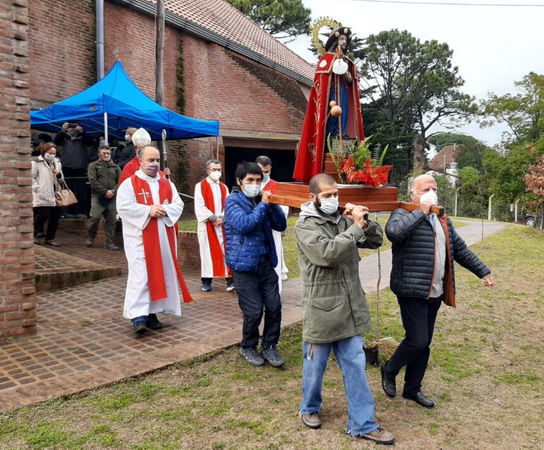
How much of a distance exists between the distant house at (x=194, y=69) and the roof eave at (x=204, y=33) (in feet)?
0.10

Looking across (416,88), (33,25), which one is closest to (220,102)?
(33,25)

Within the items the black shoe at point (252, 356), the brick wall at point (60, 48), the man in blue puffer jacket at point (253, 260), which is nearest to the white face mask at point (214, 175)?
the man in blue puffer jacket at point (253, 260)

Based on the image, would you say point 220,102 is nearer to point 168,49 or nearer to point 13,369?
point 168,49

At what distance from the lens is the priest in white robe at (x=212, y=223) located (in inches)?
289

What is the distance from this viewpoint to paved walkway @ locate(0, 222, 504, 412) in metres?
3.96

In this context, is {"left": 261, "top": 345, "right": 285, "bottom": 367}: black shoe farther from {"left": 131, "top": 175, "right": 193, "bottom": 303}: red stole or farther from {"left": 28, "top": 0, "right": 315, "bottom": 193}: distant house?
{"left": 28, "top": 0, "right": 315, "bottom": 193}: distant house

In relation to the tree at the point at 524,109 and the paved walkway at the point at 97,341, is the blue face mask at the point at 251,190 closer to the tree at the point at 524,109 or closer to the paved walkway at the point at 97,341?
the paved walkway at the point at 97,341

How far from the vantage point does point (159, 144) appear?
13461 millimetres

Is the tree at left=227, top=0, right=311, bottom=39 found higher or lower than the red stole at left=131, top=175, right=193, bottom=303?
higher

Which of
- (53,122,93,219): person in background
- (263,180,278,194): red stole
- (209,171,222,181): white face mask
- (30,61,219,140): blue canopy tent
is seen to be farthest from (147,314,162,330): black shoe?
(53,122,93,219): person in background

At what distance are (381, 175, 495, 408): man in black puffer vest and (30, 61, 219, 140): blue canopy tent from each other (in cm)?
771

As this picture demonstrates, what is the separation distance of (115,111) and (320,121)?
642cm

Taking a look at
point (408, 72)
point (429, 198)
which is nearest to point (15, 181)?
point (429, 198)

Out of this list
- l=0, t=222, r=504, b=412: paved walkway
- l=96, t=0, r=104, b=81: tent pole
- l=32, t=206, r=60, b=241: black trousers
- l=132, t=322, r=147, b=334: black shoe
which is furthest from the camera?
l=96, t=0, r=104, b=81: tent pole
